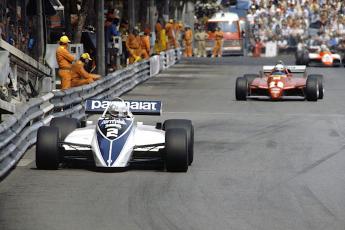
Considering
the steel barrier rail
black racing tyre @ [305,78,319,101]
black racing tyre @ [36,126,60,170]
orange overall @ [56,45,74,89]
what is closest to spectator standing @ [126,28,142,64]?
black racing tyre @ [305,78,319,101]

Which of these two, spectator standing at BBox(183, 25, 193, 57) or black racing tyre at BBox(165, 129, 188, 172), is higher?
black racing tyre at BBox(165, 129, 188, 172)

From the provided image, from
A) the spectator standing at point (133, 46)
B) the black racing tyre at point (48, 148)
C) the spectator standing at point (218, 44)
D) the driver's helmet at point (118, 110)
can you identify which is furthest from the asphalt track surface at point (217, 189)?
the spectator standing at point (218, 44)

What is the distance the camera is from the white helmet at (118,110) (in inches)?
563

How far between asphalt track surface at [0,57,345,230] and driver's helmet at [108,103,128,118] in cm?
72

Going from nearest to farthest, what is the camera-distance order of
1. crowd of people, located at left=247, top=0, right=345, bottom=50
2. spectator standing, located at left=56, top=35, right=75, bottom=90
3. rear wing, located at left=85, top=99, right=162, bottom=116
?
rear wing, located at left=85, top=99, right=162, bottom=116
spectator standing, located at left=56, top=35, right=75, bottom=90
crowd of people, located at left=247, top=0, right=345, bottom=50

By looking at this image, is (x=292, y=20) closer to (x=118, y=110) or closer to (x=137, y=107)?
(x=137, y=107)

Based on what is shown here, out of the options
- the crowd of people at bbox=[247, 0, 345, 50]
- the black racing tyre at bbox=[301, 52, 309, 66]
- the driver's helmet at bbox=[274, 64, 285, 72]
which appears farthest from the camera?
the crowd of people at bbox=[247, 0, 345, 50]

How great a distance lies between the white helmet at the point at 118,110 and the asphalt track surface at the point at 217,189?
2.36 feet

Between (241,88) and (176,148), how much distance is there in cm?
1350

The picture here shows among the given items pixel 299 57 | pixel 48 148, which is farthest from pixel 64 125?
pixel 299 57

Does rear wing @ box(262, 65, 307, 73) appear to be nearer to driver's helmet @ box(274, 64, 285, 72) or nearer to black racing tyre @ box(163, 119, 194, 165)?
driver's helmet @ box(274, 64, 285, 72)

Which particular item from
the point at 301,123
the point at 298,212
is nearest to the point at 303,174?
the point at 298,212

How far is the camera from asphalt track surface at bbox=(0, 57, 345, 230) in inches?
416

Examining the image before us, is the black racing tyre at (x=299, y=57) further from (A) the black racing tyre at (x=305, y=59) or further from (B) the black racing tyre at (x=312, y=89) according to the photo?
(B) the black racing tyre at (x=312, y=89)
